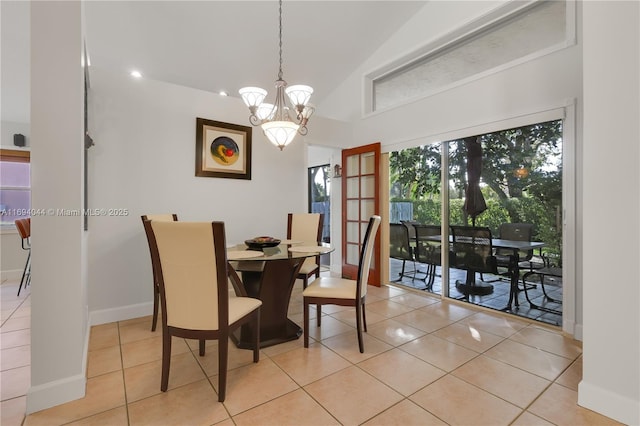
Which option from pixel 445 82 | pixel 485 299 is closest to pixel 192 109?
pixel 445 82

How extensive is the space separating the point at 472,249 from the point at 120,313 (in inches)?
148

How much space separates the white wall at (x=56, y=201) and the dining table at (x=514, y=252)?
11.7ft

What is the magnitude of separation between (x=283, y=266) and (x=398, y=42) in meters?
3.54

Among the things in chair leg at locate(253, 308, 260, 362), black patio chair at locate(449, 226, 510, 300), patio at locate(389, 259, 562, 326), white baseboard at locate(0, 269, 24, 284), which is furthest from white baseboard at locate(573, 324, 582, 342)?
white baseboard at locate(0, 269, 24, 284)

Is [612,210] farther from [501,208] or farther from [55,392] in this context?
[55,392]

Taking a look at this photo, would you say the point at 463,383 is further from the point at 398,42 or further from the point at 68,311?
the point at 398,42

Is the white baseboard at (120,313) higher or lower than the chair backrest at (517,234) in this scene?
lower

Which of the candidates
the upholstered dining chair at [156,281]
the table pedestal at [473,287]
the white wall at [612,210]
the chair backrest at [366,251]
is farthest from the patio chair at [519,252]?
the upholstered dining chair at [156,281]

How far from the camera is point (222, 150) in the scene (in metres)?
3.52

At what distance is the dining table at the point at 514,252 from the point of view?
9.59 feet

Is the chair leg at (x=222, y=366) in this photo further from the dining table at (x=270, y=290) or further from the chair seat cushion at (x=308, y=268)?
the chair seat cushion at (x=308, y=268)

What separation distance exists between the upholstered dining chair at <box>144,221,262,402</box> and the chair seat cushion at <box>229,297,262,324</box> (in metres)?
0.01

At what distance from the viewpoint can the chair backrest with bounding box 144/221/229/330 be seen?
159 cm

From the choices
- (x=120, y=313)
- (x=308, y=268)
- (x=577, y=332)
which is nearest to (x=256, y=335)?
(x=308, y=268)
